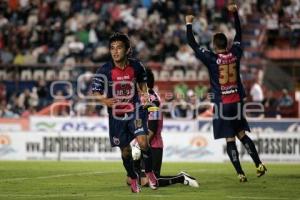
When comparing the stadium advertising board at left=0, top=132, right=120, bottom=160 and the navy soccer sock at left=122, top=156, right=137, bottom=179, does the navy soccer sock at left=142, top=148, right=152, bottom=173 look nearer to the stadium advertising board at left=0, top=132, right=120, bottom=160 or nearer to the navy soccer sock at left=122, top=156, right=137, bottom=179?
the navy soccer sock at left=122, top=156, right=137, bottom=179

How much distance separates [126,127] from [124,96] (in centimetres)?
51

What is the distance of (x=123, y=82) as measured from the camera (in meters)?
13.5

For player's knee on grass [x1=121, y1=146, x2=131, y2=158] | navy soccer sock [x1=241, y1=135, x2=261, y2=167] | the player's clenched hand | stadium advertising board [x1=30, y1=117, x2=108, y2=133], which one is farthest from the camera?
stadium advertising board [x1=30, y1=117, x2=108, y2=133]

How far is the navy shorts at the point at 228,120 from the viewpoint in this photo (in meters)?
15.7

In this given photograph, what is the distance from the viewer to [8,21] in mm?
35812

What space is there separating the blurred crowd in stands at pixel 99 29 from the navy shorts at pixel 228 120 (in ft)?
49.7

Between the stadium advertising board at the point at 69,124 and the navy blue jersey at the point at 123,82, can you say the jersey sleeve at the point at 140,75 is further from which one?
the stadium advertising board at the point at 69,124

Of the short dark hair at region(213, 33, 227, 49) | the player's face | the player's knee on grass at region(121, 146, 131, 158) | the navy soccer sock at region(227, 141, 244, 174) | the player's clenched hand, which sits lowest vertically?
the navy soccer sock at region(227, 141, 244, 174)

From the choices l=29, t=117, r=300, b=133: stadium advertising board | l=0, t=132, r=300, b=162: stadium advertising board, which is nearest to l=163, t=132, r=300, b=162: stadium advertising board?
l=0, t=132, r=300, b=162: stadium advertising board

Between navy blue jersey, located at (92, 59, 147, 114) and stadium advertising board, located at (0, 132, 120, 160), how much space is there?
13221 millimetres

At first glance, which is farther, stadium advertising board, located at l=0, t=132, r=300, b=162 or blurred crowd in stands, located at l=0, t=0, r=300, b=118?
blurred crowd in stands, located at l=0, t=0, r=300, b=118

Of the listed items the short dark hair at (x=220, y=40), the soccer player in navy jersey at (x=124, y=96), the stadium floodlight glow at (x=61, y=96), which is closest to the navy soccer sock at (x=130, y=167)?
the soccer player in navy jersey at (x=124, y=96)

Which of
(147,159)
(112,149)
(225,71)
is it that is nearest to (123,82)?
(147,159)

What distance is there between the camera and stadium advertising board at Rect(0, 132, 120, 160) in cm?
2681
